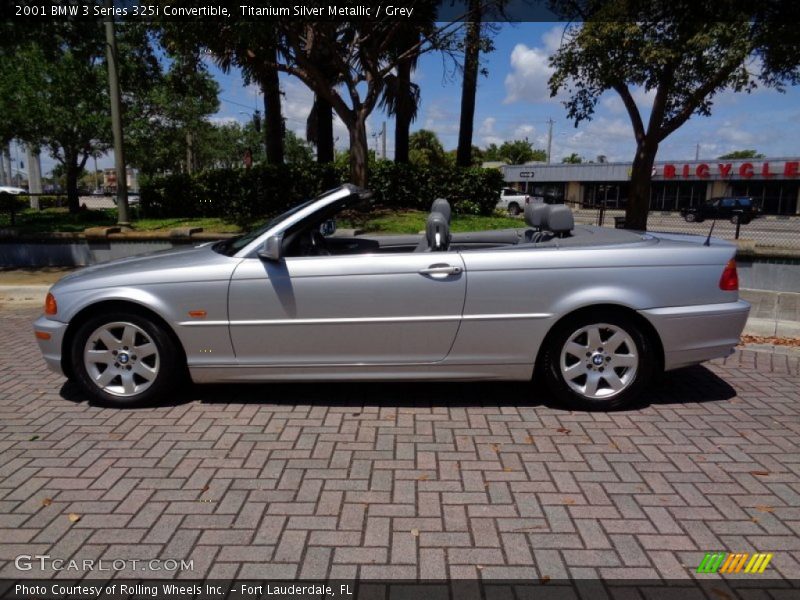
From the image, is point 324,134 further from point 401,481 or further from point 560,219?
point 401,481

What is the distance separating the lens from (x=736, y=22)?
28.9ft

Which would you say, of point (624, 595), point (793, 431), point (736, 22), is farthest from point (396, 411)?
point (736, 22)

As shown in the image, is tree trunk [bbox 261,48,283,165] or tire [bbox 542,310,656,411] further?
tree trunk [bbox 261,48,283,165]

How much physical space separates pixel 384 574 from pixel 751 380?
4.09 m

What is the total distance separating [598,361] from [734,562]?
1783 mm

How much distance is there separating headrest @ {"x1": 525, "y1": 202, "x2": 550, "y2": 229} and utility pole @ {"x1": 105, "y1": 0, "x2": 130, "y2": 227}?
8.54m

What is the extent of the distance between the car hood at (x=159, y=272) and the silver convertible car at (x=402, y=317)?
11 millimetres

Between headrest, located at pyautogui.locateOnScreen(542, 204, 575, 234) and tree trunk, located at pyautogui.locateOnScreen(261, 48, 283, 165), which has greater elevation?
tree trunk, located at pyautogui.locateOnScreen(261, 48, 283, 165)

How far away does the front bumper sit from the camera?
434cm

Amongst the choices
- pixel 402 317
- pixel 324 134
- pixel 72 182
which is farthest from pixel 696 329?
pixel 72 182

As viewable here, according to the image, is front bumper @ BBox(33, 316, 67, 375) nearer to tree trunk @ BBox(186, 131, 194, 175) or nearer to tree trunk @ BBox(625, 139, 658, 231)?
tree trunk @ BBox(625, 139, 658, 231)

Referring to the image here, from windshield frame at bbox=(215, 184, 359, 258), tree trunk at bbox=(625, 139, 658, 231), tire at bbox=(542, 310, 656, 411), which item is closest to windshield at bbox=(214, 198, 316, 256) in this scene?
windshield frame at bbox=(215, 184, 359, 258)

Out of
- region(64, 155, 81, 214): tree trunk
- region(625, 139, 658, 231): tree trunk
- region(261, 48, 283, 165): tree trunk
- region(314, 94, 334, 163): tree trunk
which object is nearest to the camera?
region(625, 139, 658, 231): tree trunk

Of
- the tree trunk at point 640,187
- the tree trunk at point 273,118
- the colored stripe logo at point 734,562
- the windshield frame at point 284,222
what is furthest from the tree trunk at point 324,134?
the colored stripe logo at point 734,562
